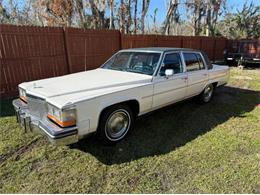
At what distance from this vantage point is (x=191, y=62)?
4867 millimetres

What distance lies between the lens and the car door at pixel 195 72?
4.73 metres

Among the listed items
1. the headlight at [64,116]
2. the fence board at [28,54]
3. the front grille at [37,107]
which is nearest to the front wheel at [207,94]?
the headlight at [64,116]

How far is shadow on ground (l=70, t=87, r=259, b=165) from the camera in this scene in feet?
11.0

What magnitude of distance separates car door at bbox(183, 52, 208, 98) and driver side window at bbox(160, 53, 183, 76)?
0.27 metres

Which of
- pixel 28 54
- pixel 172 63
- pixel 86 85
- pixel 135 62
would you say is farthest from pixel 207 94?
pixel 28 54

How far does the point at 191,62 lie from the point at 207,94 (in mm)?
1454

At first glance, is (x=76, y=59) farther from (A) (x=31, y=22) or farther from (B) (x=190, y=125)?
(A) (x=31, y=22)

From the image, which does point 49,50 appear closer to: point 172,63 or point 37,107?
point 37,107

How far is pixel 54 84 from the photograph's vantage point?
3430 mm

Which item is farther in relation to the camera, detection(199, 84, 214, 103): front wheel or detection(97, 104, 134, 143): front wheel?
detection(199, 84, 214, 103): front wheel

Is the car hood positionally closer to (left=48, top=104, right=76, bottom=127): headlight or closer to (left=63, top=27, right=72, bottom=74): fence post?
(left=48, top=104, right=76, bottom=127): headlight

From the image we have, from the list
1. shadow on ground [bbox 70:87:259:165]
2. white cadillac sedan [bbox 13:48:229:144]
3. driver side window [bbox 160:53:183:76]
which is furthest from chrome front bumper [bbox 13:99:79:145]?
driver side window [bbox 160:53:183:76]

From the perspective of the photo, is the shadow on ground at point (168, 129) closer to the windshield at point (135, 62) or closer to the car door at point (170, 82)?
the car door at point (170, 82)

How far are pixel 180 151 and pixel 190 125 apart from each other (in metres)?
1.14
